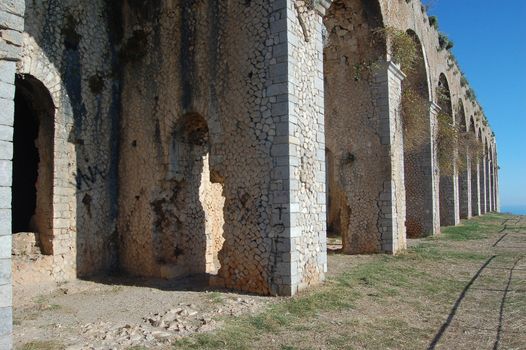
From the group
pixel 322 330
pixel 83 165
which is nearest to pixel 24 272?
pixel 83 165

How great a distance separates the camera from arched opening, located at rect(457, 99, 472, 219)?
21.9 metres

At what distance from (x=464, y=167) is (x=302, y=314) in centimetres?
1892

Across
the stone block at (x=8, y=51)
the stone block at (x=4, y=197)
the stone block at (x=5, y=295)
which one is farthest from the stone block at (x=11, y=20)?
the stone block at (x=5, y=295)

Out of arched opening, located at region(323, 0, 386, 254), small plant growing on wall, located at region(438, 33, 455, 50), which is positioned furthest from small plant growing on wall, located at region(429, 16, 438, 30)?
arched opening, located at region(323, 0, 386, 254)

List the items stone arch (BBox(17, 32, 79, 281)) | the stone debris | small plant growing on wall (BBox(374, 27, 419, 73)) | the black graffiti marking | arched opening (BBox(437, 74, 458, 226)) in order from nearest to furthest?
the stone debris < stone arch (BBox(17, 32, 79, 281)) < the black graffiti marking < small plant growing on wall (BBox(374, 27, 419, 73)) < arched opening (BBox(437, 74, 458, 226))

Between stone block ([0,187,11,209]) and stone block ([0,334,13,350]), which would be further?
stone block ([0,187,11,209])

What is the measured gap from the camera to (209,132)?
821 centimetres

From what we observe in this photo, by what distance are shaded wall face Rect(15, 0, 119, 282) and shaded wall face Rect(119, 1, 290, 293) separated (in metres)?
0.34

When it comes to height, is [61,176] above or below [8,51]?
below

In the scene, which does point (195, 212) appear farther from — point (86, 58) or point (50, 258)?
point (86, 58)

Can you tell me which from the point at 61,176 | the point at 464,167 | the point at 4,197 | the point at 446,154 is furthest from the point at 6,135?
the point at 464,167

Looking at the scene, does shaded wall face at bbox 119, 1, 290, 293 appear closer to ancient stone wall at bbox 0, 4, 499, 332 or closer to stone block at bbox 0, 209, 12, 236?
ancient stone wall at bbox 0, 4, 499, 332

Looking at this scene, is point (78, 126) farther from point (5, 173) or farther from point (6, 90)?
point (5, 173)

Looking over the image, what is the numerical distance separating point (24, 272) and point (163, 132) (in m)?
3.51
